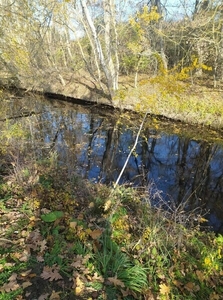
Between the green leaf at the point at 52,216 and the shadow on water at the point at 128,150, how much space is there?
5.87ft

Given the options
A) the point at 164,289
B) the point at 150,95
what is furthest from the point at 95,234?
the point at 150,95

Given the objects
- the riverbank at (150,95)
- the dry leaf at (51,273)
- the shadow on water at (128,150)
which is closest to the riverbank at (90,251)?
the dry leaf at (51,273)

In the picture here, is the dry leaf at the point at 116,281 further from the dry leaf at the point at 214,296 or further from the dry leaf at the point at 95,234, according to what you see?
the dry leaf at the point at 214,296

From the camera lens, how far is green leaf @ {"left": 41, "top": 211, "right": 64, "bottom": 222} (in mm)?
3580

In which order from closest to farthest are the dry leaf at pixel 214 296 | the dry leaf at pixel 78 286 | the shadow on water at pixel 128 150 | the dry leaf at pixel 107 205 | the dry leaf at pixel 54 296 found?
the dry leaf at pixel 54 296 < the dry leaf at pixel 78 286 < the dry leaf at pixel 214 296 < the dry leaf at pixel 107 205 < the shadow on water at pixel 128 150

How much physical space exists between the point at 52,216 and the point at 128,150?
18.6ft

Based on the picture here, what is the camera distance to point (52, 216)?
12.0ft

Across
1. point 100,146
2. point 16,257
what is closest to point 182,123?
point 100,146

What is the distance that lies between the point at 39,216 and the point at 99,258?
133cm

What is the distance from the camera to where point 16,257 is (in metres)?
2.92

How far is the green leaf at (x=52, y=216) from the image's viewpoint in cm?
358

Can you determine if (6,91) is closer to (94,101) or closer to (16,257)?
(94,101)

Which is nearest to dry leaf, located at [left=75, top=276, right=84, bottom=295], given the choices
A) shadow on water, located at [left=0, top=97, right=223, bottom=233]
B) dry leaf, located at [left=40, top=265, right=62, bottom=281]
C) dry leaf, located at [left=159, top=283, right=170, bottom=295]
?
dry leaf, located at [left=40, top=265, right=62, bottom=281]

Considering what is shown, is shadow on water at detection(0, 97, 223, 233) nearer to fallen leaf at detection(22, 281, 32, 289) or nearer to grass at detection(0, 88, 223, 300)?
grass at detection(0, 88, 223, 300)
